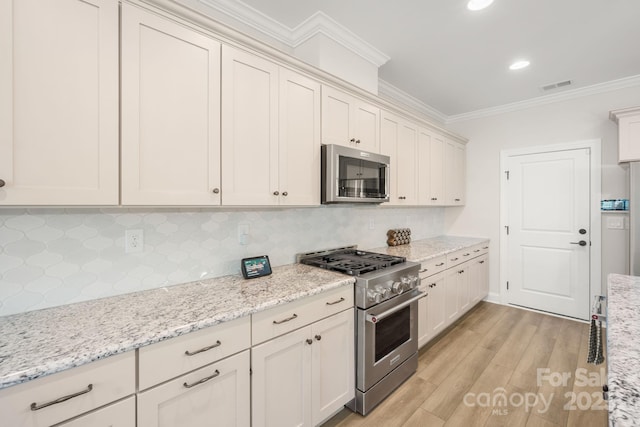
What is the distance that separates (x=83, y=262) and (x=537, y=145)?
467 centimetres

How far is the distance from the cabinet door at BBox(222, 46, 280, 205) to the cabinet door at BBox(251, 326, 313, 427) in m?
0.81

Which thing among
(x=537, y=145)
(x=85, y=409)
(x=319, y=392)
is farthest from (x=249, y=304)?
(x=537, y=145)

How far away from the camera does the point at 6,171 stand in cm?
102

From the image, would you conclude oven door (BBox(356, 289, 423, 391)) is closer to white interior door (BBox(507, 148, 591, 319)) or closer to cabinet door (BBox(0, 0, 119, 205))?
cabinet door (BBox(0, 0, 119, 205))

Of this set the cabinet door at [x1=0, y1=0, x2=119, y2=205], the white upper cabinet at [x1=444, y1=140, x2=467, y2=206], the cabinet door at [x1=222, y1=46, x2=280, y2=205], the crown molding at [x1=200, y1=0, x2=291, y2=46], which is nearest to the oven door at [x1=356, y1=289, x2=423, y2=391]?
the cabinet door at [x1=222, y1=46, x2=280, y2=205]

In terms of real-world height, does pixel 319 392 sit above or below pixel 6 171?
below

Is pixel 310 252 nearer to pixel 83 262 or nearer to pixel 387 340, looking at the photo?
pixel 387 340

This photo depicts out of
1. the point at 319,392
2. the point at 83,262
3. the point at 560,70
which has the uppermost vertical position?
the point at 560,70

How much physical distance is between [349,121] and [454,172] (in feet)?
7.54

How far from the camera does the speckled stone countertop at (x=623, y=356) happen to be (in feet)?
2.20

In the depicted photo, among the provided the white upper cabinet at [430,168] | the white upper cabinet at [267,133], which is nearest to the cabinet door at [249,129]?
the white upper cabinet at [267,133]

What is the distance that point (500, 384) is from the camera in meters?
2.26

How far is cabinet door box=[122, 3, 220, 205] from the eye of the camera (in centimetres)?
128

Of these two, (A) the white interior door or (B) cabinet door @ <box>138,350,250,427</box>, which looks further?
(A) the white interior door
